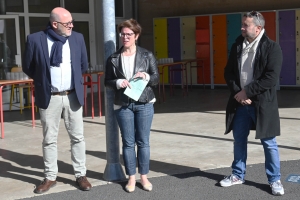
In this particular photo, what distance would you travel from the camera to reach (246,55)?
5.00m

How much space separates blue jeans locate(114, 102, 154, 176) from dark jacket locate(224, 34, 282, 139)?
0.85m

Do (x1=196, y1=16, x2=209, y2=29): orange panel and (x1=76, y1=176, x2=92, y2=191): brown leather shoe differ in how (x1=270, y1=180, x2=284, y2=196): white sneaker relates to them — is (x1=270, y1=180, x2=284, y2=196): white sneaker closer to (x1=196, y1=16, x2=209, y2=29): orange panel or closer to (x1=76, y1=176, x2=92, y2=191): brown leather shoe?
(x1=76, y1=176, x2=92, y2=191): brown leather shoe

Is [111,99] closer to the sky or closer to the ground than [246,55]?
closer to the ground

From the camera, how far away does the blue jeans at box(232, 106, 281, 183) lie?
504 cm

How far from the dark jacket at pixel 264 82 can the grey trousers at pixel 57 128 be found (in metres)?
1.53

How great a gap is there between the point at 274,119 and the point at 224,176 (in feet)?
3.17

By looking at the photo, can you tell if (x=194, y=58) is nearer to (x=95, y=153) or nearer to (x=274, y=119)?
(x=95, y=153)

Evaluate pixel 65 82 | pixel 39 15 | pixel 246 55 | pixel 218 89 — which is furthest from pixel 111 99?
pixel 218 89

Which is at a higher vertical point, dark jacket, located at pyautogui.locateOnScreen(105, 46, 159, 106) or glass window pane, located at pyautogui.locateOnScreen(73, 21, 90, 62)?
glass window pane, located at pyautogui.locateOnScreen(73, 21, 90, 62)

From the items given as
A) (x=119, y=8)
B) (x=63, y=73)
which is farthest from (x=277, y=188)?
(x=119, y=8)

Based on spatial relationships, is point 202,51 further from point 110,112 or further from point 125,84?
point 125,84

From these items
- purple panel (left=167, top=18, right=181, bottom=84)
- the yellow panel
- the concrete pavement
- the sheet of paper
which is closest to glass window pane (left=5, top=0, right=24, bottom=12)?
the concrete pavement

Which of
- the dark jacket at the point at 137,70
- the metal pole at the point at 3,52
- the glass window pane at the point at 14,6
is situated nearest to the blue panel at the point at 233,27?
the glass window pane at the point at 14,6

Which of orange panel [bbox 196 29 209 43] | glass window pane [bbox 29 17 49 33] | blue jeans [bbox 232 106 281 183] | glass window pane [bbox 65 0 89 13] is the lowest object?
blue jeans [bbox 232 106 281 183]
